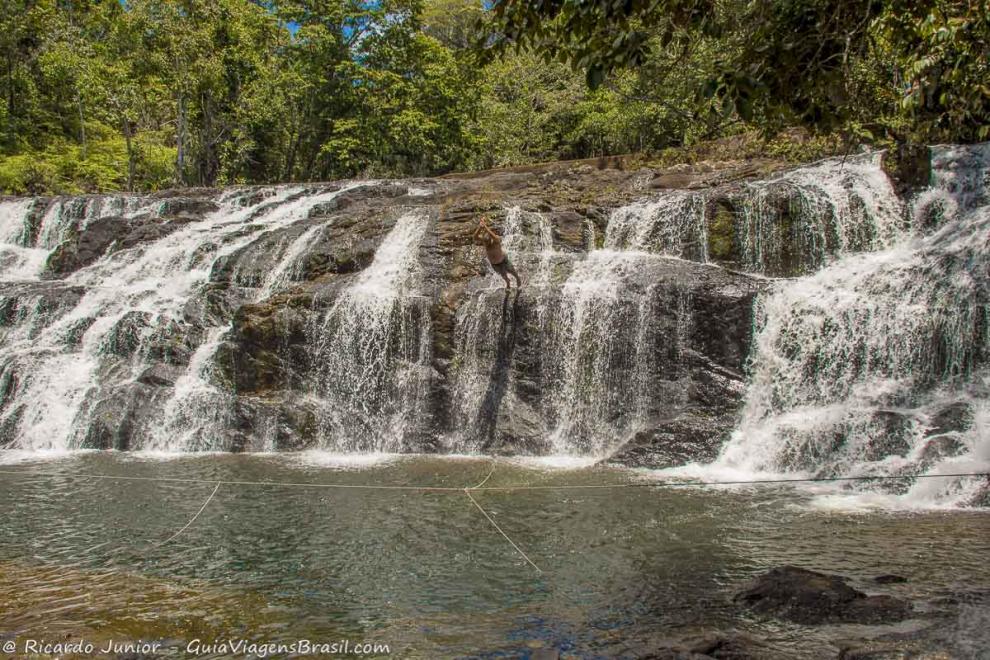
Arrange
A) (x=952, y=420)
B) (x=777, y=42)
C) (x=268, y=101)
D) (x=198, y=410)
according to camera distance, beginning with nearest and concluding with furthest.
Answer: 1. (x=777, y=42)
2. (x=952, y=420)
3. (x=198, y=410)
4. (x=268, y=101)

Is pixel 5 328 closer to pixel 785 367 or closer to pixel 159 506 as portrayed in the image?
pixel 159 506

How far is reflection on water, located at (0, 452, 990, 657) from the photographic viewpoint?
5.55m

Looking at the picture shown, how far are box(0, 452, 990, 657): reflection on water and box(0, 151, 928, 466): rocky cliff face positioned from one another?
283cm

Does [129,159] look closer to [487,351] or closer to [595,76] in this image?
[487,351]

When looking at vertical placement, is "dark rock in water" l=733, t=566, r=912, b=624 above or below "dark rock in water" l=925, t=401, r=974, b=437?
below

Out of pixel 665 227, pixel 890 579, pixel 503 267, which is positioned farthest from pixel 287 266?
pixel 890 579

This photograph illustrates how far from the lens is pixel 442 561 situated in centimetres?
723

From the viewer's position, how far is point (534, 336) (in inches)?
550

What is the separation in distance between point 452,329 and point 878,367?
724cm

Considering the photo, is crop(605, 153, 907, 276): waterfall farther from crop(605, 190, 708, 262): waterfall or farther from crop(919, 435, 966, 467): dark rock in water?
crop(919, 435, 966, 467): dark rock in water

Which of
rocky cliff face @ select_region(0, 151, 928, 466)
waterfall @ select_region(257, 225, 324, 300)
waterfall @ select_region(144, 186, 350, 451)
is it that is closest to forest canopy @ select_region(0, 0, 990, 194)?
rocky cliff face @ select_region(0, 151, 928, 466)

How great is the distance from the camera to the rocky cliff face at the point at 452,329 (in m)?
13.1

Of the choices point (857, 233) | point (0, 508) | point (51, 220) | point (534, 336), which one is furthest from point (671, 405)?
point (51, 220)

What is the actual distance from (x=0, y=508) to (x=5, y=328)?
9.56 m
